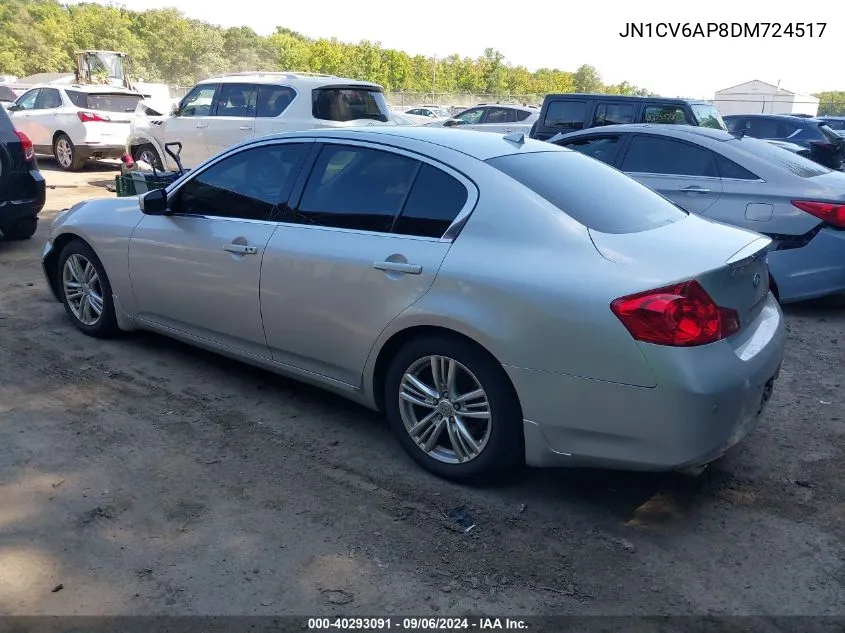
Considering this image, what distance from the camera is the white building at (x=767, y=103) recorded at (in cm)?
3691

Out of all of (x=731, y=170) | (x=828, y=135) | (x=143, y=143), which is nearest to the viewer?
(x=731, y=170)

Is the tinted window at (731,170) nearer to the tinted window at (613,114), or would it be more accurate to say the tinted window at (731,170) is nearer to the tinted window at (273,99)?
the tinted window at (613,114)

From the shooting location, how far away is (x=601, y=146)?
750 cm

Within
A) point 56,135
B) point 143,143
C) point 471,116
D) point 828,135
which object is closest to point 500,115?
point 471,116

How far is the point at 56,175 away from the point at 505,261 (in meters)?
13.8

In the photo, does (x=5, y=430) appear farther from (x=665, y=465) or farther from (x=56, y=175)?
(x=56, y=175)

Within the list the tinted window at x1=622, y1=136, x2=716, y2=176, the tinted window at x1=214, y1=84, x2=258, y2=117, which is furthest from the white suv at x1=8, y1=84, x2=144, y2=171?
the tinted window at x1=622, y1=136, x2=716, y2=176

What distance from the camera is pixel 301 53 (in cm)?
6169

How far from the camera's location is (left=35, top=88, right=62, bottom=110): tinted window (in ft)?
49.4

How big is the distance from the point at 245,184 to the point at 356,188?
88 centimetres

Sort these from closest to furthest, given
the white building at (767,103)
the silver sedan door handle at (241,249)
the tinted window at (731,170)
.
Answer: the silver sedan door handle at (241,249)
the tinted window at (731,170)
the white building at (767,103)

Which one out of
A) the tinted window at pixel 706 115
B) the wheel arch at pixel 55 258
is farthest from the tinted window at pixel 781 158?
the wheel arch at pixel 55 258

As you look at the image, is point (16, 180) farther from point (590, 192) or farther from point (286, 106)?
point (590, 192)

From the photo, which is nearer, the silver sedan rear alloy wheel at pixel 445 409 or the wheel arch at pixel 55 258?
the silver sedan rear alloy wheel at pixel 445 409
